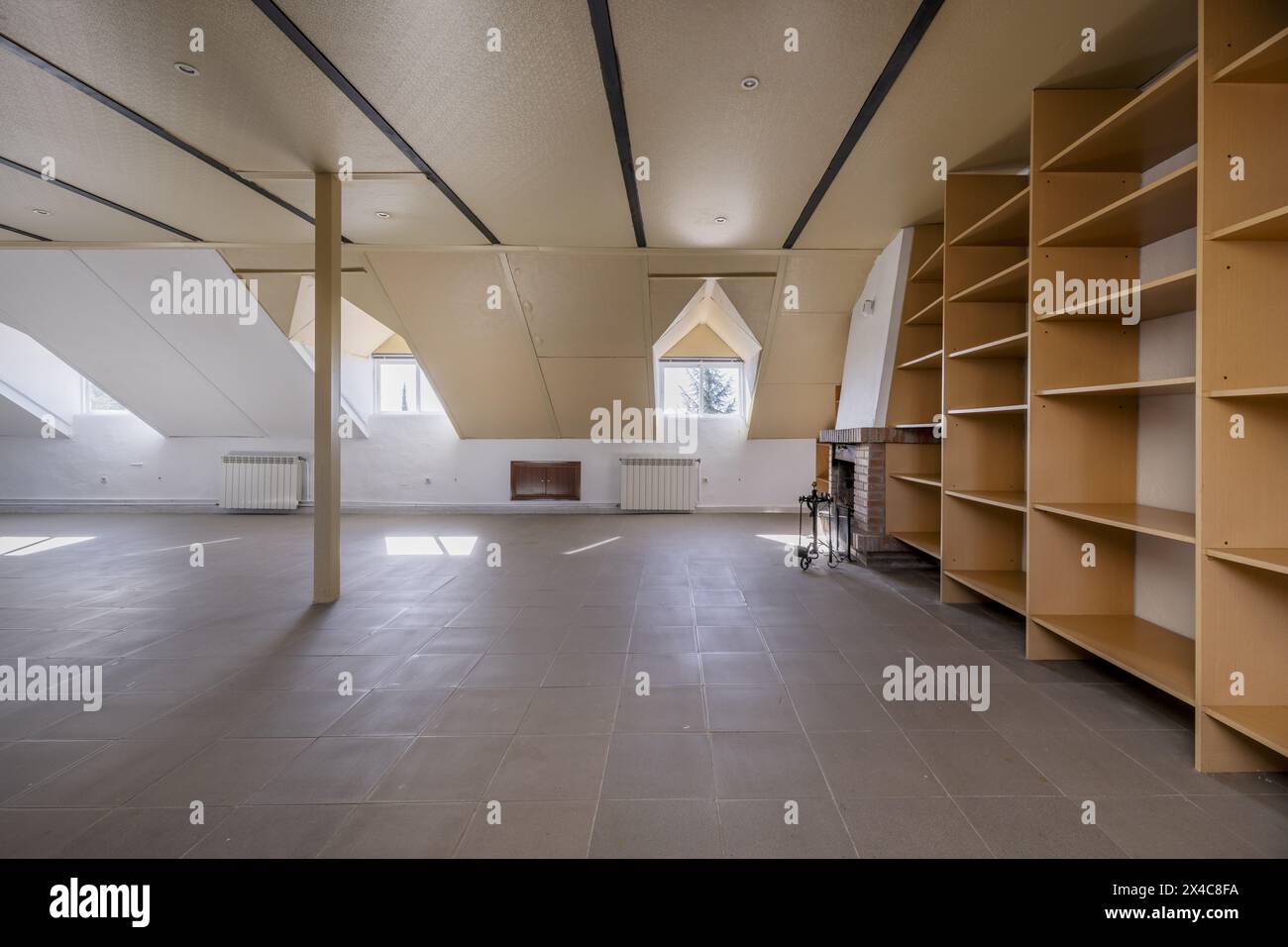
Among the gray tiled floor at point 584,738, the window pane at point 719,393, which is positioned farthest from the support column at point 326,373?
the window pane at point 719,393

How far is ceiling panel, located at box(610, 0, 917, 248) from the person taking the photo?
2457mm

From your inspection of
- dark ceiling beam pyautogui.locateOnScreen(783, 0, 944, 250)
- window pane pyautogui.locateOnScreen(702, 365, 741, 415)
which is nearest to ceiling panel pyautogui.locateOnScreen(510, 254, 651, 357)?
window pane pyautogui.locateOnScreen(702, 365, 741, 415)

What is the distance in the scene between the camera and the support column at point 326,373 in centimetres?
401

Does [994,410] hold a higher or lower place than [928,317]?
lower

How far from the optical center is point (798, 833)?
65.6 inches

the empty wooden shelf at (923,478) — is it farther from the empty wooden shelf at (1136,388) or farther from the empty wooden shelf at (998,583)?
the empty wooden shelf at (1136,388)

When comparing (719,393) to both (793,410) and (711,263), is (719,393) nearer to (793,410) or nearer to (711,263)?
(793,410)

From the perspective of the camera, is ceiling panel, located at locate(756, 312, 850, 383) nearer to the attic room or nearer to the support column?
the attic room

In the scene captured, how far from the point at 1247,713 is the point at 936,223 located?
13.8 feet

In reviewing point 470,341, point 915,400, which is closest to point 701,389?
point 470,341

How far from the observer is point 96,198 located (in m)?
4.40

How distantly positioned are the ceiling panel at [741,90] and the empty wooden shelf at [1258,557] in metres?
2.42

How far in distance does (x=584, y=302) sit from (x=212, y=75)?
393 centimetres
